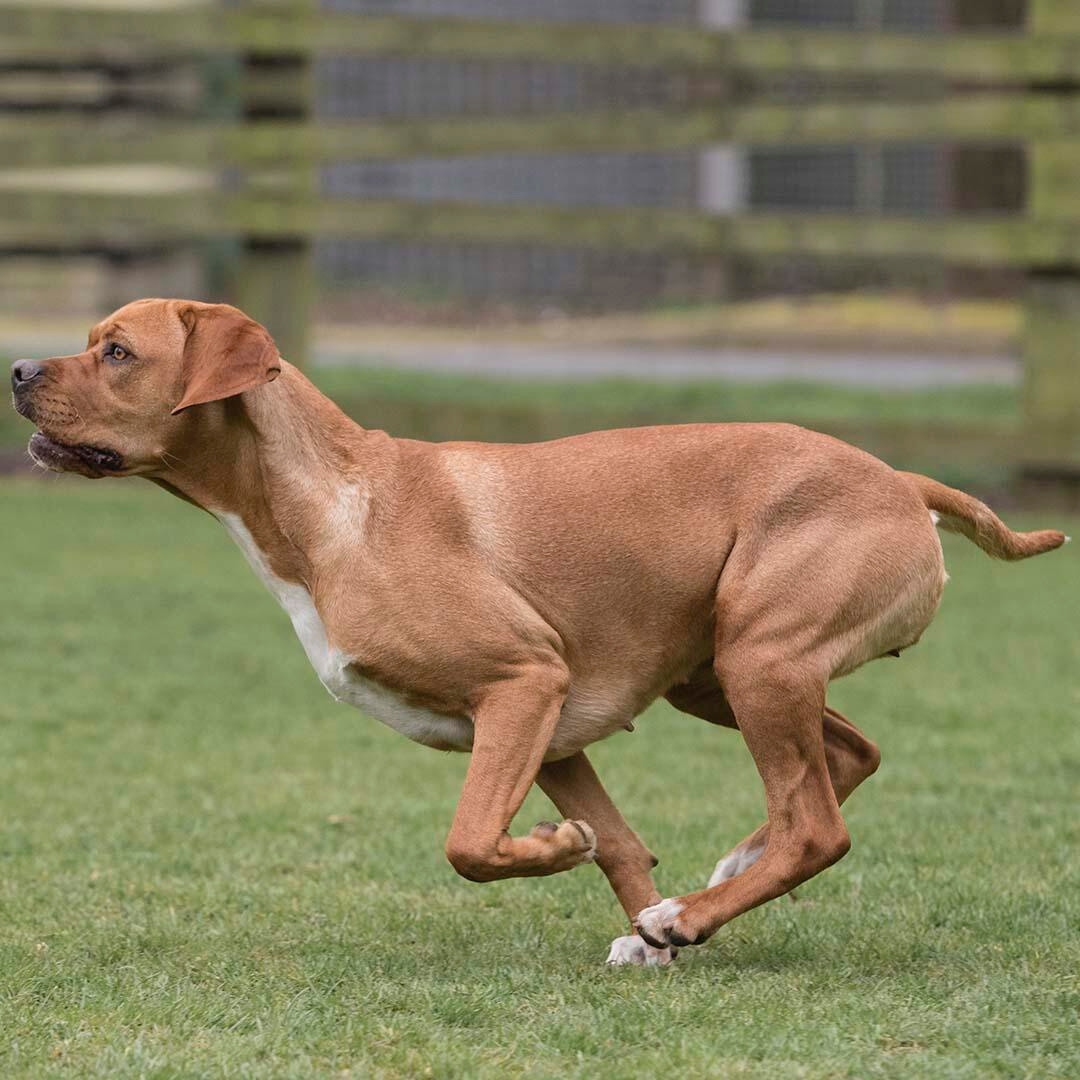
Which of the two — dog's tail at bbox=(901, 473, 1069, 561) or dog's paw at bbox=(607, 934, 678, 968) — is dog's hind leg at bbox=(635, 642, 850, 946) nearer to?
dog's paw at bbox=(607, 934, 678, 968)

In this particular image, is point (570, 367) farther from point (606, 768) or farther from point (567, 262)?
point (606, 768)

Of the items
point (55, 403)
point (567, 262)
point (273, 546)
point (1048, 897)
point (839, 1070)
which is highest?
point (55, 403)

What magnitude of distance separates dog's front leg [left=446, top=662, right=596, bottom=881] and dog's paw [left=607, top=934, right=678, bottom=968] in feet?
0.75

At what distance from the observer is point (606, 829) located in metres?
4.65

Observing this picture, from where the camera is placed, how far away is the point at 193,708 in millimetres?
7285

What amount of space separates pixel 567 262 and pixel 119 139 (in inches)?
476

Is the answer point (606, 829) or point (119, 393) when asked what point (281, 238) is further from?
point (606, 829)

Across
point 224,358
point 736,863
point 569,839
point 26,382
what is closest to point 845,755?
point 736,863

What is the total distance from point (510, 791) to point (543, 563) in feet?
1.74

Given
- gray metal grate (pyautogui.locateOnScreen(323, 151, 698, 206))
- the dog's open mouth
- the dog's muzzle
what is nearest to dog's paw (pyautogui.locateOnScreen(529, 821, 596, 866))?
the dog's open mouth

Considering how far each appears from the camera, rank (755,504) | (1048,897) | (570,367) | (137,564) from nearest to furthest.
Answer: (755,504), (1048,897), (137,564), (570,367)

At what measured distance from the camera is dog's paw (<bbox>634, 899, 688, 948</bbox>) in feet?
13.9

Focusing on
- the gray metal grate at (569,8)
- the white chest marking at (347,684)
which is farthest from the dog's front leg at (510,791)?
the gray metal grate at (569,8)

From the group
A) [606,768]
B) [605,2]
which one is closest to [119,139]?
[606,768]
